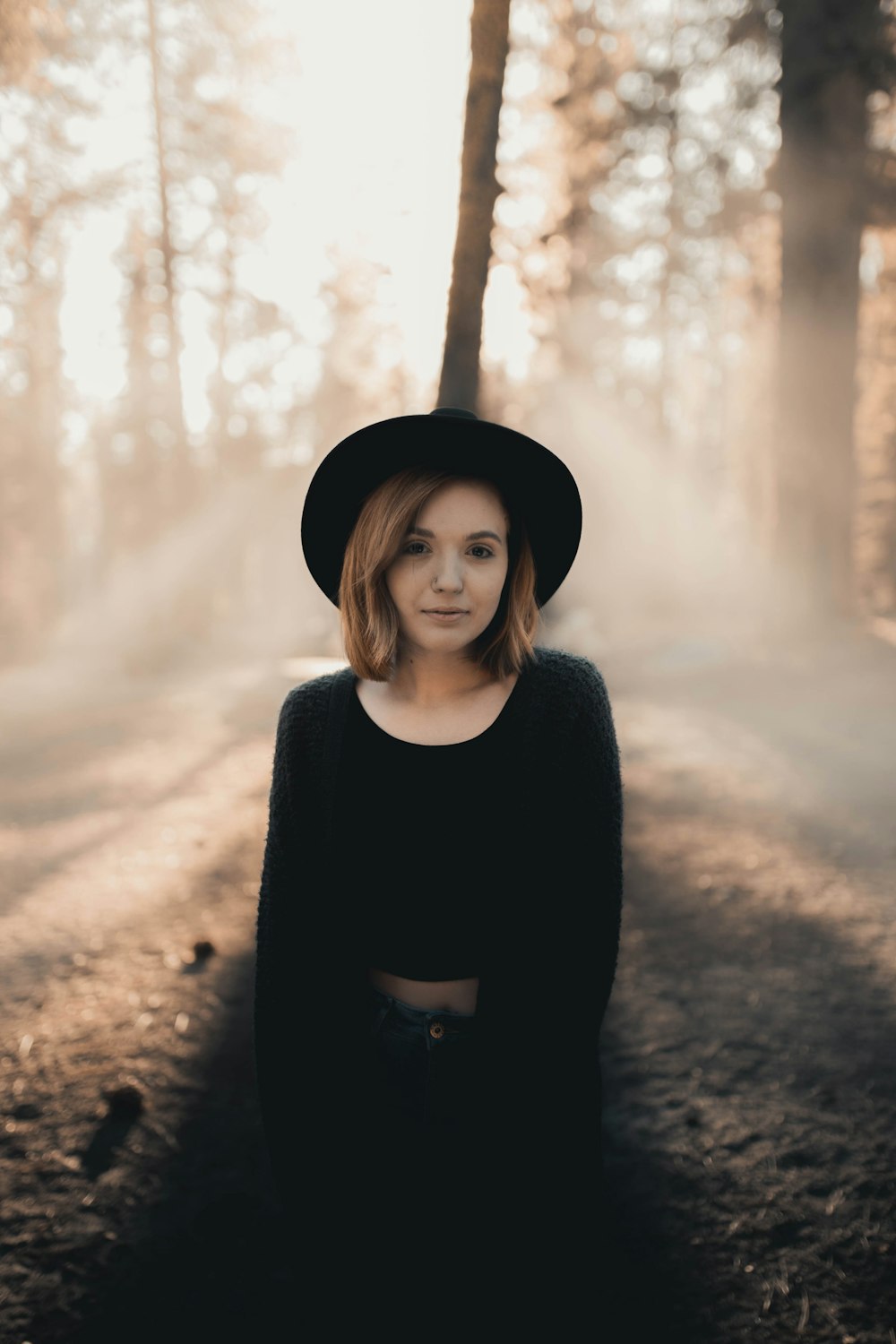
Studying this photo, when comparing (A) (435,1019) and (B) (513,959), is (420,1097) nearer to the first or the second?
(A) (435,1019)

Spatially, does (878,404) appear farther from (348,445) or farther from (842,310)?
(348,445)

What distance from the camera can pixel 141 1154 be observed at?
114 inches

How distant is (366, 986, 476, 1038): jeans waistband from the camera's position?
1.88m

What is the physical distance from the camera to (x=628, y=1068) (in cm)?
340

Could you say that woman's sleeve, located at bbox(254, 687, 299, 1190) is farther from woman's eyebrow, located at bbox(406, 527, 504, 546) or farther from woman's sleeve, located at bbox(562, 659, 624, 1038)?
woman's sleeve, located at bbox(562, 659, 624, 1038)

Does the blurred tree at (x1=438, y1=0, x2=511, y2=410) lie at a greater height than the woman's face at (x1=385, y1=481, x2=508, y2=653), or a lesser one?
greater

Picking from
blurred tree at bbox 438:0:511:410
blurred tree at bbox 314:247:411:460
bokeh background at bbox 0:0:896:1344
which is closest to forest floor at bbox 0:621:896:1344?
bokeh background at bbox 0:0:896:1344

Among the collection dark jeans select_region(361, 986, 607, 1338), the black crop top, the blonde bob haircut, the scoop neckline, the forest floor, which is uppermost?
the blonde bob haircut

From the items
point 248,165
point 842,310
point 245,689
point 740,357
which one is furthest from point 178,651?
point 740,357

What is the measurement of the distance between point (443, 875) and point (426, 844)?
0.08m

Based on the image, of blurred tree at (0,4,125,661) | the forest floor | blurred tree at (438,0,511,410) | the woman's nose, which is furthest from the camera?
blurred tree at (0,4,125,661)

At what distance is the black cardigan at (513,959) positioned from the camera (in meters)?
1.85

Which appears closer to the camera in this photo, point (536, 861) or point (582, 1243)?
point (536, 861)

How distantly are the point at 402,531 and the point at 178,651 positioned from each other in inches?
640
